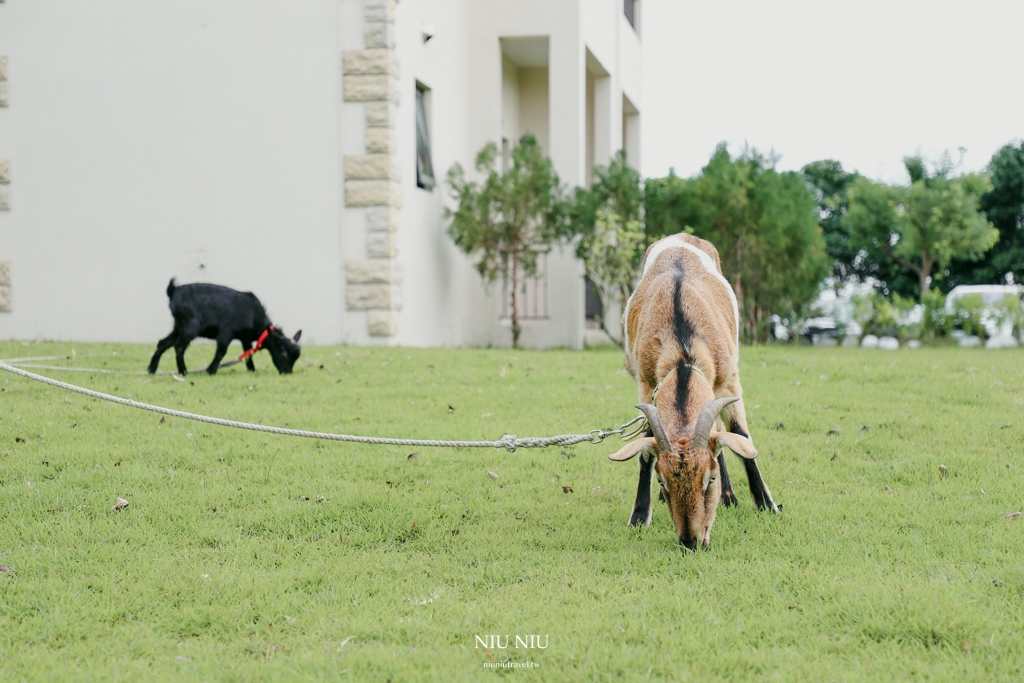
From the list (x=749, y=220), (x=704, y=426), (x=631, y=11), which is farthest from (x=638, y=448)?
(x=631, y=11)

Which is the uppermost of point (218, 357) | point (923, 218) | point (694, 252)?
point (923, 218)

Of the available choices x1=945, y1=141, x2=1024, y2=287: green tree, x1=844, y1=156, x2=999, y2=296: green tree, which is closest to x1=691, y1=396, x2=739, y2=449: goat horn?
x1=844, y1=156, x2=999, y2=296: green tree

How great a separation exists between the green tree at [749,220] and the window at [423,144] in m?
3.75

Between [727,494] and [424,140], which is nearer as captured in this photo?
[727,494]

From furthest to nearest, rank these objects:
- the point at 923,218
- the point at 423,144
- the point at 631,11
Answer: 1. the point at 923,218
2. the point at 631,11
3. the point at 423,144

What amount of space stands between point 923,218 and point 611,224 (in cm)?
2713

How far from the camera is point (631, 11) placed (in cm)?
2273

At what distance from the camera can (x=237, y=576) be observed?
13.2ft

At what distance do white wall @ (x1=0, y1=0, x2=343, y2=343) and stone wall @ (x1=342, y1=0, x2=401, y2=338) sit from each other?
0.93ft

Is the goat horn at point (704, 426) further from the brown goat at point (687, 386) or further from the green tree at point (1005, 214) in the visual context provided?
the green tree at point (1005, 214)

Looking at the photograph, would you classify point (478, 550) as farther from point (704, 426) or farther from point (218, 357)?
point (218, 357)

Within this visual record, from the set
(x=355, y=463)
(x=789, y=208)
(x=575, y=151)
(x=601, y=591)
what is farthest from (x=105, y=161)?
(x=601, y=591)

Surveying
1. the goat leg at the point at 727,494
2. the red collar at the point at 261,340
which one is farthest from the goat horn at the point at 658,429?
the red collar at the point at 261,340

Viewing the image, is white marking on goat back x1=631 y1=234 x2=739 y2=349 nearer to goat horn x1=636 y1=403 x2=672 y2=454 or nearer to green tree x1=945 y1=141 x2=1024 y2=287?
goat horn x1=636 y1=403 x2=672 y2=454
